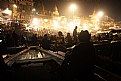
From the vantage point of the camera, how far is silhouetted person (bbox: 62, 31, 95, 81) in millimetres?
4289

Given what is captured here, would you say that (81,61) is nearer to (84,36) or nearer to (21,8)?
(84,36)

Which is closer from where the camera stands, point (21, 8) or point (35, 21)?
point (35, 21)

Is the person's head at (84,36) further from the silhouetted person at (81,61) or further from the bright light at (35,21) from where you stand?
the bright light at (35,21)

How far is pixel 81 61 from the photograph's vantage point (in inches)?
171

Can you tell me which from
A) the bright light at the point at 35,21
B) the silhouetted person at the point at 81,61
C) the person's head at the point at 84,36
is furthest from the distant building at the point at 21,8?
the person's head at the point at 84,36

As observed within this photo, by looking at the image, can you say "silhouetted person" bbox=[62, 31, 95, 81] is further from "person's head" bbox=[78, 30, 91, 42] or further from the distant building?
the distant building

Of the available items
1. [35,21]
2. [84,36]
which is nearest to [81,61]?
[84,36]

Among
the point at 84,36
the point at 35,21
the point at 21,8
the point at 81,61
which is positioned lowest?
the point at 81,61

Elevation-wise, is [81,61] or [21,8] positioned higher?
[21,8]

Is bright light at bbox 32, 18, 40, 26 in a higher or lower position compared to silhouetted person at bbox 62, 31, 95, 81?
higher

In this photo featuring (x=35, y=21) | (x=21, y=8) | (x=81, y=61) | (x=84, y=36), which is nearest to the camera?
(x=84, y=36)

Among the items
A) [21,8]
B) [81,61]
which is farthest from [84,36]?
[21,8]

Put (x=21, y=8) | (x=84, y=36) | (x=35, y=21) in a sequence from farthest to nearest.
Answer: (x=21, y=8) → (x=35, y=21) → (x=84, y=36)

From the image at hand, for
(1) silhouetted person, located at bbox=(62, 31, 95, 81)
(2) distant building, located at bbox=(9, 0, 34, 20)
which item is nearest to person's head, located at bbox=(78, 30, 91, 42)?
(1) silhouetted person, located at bbox=(62, 31, 95, 81)
